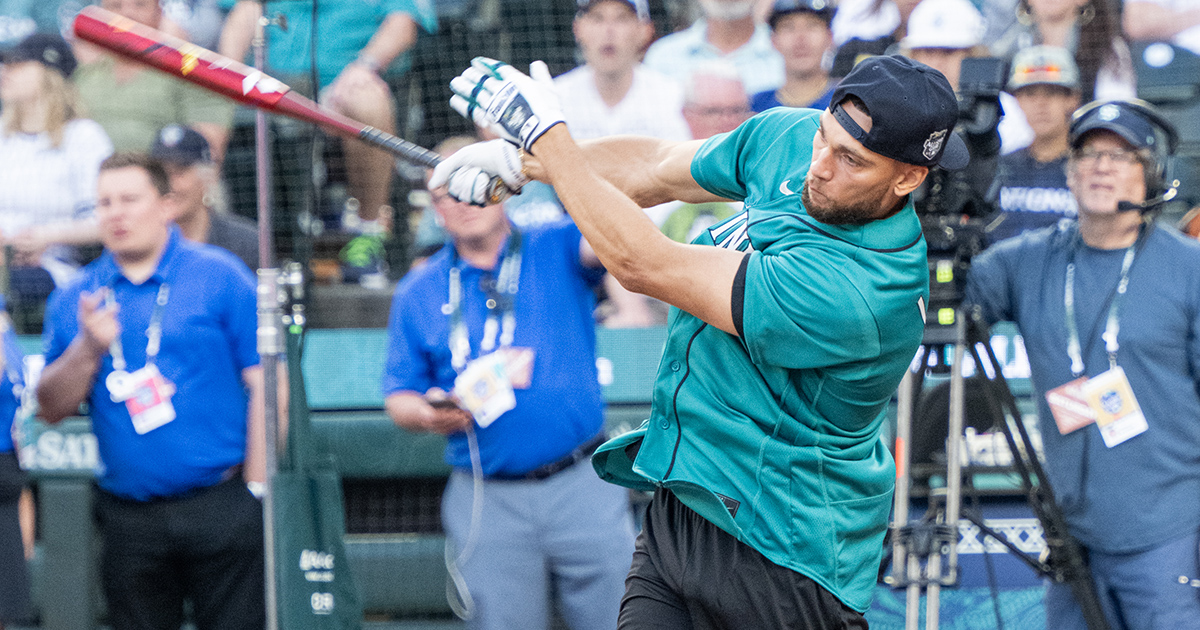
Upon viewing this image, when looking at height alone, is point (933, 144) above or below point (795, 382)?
above

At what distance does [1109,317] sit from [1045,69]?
1.76 meters

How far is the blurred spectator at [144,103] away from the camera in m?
5.59

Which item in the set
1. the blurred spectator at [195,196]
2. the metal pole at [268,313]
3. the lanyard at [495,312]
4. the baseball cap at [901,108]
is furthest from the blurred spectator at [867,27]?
the baseball cap at [901,108]

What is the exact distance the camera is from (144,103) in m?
5.66

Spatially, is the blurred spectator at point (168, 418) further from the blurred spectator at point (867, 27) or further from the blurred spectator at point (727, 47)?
the blurred spectator at point (867, 27)

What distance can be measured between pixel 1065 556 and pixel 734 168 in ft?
5.89

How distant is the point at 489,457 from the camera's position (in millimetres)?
3807

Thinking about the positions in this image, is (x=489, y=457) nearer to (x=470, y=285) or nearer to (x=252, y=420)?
(x=470, y=285)

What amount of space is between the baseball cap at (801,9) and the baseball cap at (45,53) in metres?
3.51

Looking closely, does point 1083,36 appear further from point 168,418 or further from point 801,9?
point 168,418

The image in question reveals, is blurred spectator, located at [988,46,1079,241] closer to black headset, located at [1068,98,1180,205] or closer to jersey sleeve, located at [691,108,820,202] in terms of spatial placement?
black headset, located at [1068,98,1180,205]

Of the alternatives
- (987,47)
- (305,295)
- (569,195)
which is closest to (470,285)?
(305,295)

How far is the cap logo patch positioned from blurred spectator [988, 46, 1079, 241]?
276cm

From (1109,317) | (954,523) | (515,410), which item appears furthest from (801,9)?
(954,523)
